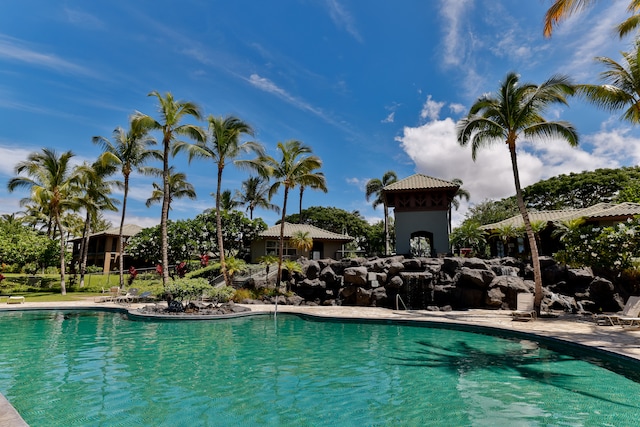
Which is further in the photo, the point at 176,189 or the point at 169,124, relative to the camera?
the point at 176,189

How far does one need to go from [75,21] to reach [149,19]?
7.92 ft

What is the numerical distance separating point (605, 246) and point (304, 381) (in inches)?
502

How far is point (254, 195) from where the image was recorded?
42.3 metres

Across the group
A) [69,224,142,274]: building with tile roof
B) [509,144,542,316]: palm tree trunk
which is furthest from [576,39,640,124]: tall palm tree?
[69,224,142,274]: building with tile roof

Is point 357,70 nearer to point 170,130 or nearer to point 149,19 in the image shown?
point 149,19

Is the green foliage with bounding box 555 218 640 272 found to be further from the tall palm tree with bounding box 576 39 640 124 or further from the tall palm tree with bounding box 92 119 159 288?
the tall palm tree with bounding box 92 119 159 288

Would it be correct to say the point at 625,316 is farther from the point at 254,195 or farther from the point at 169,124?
the point at 254,195

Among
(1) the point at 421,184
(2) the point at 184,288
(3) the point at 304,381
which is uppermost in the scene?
(1) the point at 421,184

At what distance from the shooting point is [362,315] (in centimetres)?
1472

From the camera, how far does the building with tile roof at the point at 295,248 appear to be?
31.1 meters

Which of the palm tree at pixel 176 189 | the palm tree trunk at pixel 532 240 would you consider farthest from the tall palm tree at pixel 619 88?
the palm tree at pixel 176 189

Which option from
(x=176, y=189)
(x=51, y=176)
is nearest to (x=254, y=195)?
(x=176, y=189)

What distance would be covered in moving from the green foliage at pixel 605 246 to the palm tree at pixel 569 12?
262 inches

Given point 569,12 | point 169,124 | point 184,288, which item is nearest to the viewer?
point 569,12
